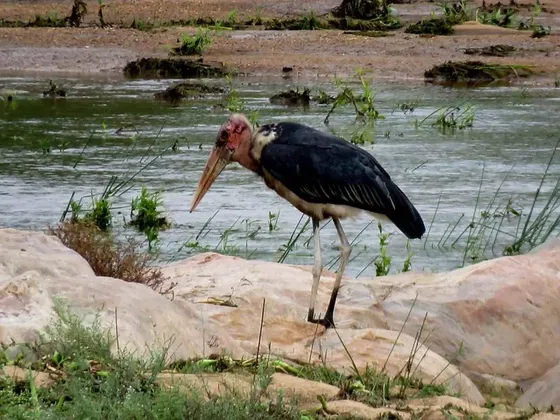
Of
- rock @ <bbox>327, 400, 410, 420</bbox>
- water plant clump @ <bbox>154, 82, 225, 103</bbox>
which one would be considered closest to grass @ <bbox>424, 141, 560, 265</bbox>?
rock @ <bbox>327, 400, 410, 420</bbox>

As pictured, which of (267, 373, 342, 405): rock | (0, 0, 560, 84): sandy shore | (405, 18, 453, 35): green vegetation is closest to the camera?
(267, 373, 342, 405): rock

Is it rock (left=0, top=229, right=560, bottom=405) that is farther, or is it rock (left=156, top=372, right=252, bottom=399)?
rock (left=0, top=229, right=560, bottom=405)

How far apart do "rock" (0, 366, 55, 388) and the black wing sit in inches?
91.1

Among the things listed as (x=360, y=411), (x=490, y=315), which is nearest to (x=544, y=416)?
(x=360, y=411)

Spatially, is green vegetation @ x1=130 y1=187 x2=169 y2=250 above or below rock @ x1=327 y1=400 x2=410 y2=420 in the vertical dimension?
below

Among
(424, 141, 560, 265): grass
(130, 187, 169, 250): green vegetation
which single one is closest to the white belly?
(424, 141, 560, 265): grass

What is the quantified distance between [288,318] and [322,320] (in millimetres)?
159

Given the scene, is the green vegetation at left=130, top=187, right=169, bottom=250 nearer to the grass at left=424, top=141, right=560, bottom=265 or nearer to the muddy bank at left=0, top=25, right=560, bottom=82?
the grass at left=424, top=141, right=560, bottom=265

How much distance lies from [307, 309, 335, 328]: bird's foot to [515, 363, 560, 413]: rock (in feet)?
3.02

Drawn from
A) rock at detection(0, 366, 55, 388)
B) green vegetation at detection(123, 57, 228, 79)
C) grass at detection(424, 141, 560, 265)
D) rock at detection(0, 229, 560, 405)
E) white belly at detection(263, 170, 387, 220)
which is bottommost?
green vegetation at detection(123, 57, 228, 79)

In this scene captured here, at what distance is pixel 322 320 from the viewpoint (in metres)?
6.74

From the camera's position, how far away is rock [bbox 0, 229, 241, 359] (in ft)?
17.6

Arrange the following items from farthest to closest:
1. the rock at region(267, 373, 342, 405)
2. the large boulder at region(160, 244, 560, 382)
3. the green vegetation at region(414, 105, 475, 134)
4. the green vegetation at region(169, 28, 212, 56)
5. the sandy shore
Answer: the green vegetation at region(169, 28, 212, 56) < the sandy shore < the green vegetation at region(414, 105, 475, 134) < the large boulder at region(160, 244, 560, 382) < the rock at region(267, 373, 342, 405)

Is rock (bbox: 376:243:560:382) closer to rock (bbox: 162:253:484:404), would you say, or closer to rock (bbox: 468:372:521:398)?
rock (bbox: 468:372:521:398)
